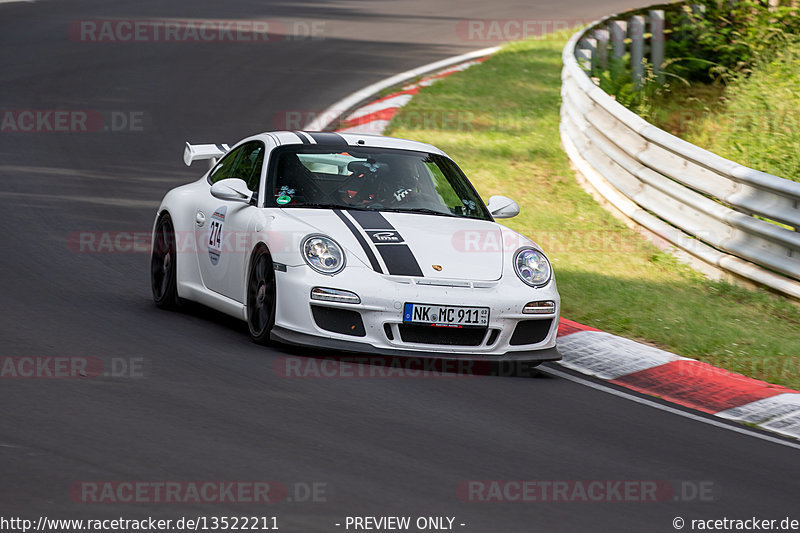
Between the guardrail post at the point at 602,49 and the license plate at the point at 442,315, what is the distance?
10.7 metres

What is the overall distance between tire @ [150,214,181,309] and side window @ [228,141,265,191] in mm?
674

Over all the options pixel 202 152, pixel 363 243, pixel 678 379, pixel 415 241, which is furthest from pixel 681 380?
pixel 202 152

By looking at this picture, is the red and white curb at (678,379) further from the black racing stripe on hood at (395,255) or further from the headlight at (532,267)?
the black racing stripe on hood at (395,255)

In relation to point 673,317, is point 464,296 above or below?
above

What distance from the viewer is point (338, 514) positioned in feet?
15.0

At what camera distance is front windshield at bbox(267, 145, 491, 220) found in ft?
26.2

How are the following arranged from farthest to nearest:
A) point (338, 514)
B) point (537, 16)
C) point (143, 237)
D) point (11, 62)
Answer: point (537, 16)
point (11, 62)
point (143, 237)
point (338, 514)

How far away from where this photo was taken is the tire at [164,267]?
8.64 meters

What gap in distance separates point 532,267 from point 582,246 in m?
3.57

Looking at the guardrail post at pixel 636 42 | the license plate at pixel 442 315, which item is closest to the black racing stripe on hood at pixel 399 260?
the license plate at pixel 442 315

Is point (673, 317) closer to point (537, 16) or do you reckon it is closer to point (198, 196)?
point (198, 196)

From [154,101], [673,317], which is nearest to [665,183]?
[673,317]

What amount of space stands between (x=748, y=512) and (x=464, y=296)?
8.00 feet
